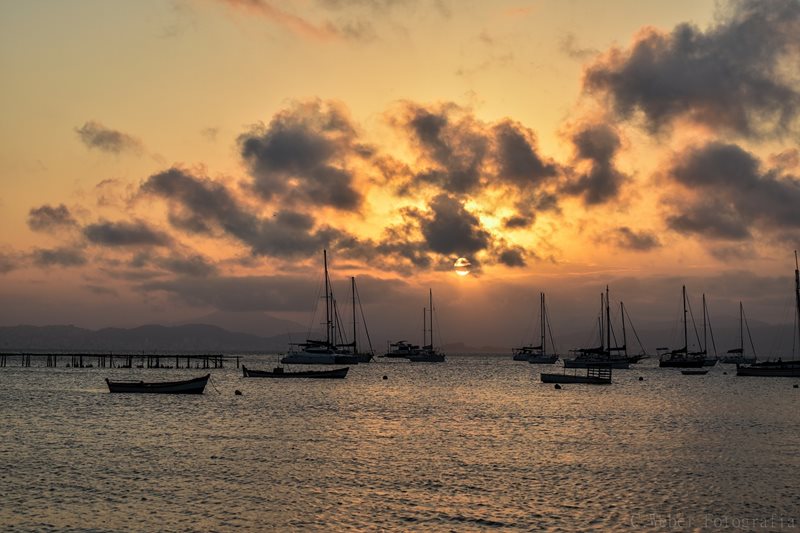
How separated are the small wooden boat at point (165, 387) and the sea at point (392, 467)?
8.02 metres

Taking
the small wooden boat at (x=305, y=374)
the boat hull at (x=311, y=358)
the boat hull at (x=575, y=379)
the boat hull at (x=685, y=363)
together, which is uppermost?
the boat hull at (x=311, y=358)

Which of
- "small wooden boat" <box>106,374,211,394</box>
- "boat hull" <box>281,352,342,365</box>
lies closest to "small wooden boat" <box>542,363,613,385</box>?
"small wooden boat" <box>106,374,211,394</box>

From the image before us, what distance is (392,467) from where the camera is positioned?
40.7 meters

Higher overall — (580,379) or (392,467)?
(392,467)

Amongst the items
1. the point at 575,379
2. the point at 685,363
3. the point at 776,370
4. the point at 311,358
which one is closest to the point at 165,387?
the point at 575,379

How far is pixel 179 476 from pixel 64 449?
41.4 ft

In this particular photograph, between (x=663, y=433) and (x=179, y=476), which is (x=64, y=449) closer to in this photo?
(x=179, y=476)

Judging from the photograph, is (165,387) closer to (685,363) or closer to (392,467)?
(392,467)

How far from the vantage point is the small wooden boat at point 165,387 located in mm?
86375

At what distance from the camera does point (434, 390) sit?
10762cm

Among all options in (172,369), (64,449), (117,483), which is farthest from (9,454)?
(172,369)

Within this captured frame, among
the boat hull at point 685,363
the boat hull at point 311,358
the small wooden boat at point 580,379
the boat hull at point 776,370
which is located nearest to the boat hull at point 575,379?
the small wooden boat at point 580,379

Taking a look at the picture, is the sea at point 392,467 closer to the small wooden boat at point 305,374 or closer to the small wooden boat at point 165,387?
the small wooden boat at point 165,387

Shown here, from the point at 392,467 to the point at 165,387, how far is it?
53.0 m
